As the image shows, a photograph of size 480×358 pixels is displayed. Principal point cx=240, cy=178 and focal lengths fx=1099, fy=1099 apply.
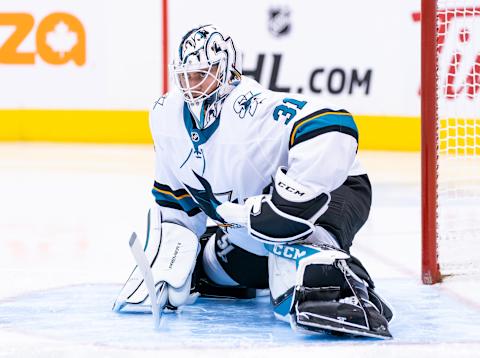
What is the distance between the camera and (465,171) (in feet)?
17.1

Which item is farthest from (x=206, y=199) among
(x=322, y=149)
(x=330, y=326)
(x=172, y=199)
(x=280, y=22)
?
(x=280, y=22)

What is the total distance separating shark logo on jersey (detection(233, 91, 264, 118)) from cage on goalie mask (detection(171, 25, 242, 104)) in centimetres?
4

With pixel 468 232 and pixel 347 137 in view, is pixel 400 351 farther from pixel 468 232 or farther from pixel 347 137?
pixel 468 232

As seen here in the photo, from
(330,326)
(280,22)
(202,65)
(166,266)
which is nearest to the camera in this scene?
(330,326)

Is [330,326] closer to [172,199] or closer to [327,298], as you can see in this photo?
[327,298]

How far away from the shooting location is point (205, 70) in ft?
8.57

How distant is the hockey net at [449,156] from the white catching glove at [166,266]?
2.47 feet

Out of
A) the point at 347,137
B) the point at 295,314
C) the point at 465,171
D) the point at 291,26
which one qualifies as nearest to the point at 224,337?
the point at 295,314

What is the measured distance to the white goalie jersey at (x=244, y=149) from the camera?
249 centimetres

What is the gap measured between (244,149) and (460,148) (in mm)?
2661

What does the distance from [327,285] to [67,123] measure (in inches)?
244

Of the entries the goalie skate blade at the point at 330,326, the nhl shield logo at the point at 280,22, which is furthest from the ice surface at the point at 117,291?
the nhl shield logo at the point at 280,22

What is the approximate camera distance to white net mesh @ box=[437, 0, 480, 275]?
3816 millimetres

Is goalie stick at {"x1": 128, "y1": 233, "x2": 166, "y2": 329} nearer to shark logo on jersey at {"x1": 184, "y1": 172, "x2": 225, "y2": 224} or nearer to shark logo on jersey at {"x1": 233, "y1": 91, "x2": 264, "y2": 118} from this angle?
shark logo on jersey at {"x1": 184, "y1": 172, "x2": 225, "y2": 224}
